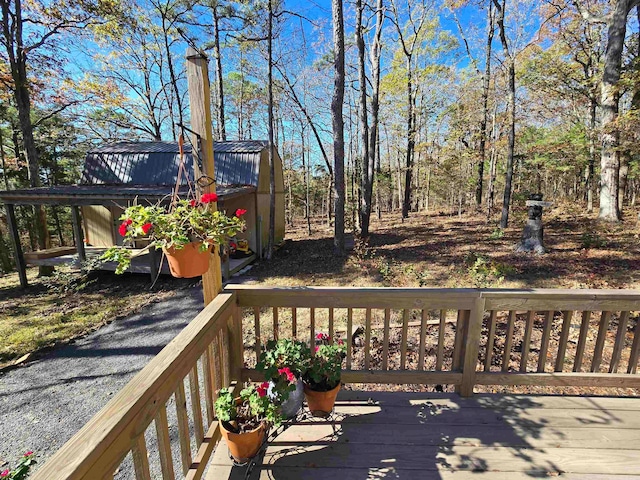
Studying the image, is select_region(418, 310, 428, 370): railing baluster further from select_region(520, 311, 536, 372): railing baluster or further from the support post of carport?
the support post of carport

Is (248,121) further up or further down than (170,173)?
further up

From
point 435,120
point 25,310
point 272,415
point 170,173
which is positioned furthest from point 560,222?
point 25,310

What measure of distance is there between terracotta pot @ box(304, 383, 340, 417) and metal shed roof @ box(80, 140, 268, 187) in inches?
319

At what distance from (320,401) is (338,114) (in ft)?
25.4

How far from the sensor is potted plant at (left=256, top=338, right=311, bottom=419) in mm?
1751

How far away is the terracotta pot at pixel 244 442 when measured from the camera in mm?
1638

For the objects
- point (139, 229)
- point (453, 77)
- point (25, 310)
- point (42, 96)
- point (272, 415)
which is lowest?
point (25, 310)

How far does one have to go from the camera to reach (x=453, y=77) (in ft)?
53.5

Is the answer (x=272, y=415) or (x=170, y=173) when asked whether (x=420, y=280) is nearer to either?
(x=272, y=415)

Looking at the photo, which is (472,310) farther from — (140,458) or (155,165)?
(155,165)

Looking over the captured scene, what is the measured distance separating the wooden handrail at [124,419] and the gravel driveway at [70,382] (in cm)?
242

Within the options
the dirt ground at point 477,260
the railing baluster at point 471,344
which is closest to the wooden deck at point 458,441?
the railing baluster at point 471,344

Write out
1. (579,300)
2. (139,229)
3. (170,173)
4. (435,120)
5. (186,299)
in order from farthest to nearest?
(435,120) → (170,173) → (186,299) → (579,300) → (139,229)

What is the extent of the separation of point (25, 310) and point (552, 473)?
326 inches
